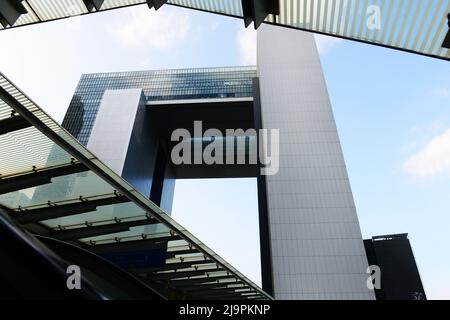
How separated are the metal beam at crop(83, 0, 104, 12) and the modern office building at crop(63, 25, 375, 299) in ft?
60.9

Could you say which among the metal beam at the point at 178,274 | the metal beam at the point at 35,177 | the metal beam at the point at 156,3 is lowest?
the metal beam at the point at 178,274

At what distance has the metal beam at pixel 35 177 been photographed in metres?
4.16

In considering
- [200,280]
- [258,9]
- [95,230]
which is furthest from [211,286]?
[258,9]

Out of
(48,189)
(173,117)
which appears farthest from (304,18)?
(173,117)

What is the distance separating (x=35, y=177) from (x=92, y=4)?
506 centimetres

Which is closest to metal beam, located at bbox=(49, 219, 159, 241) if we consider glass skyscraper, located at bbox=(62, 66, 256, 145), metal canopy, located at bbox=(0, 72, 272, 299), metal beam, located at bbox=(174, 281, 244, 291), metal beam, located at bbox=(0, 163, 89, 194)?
metal canopy, located at bbox=(0, 72, 272, 299)

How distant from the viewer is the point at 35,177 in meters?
4.44

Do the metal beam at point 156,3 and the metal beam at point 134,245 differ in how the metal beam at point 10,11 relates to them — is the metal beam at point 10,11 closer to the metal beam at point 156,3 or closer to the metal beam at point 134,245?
the metal beam at point 156,3

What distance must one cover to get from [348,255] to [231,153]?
1983 centimetres

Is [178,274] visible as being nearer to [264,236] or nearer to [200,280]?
[200,280]

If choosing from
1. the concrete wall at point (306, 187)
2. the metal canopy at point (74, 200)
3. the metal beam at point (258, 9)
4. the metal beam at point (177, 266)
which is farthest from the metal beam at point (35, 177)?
the concrete wall at point (306, 187)

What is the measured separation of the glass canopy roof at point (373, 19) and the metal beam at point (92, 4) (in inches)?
1.0

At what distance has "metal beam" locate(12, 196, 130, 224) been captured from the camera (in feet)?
A: 14.7

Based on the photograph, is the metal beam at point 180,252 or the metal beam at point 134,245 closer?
the metal beam at point 134,245
